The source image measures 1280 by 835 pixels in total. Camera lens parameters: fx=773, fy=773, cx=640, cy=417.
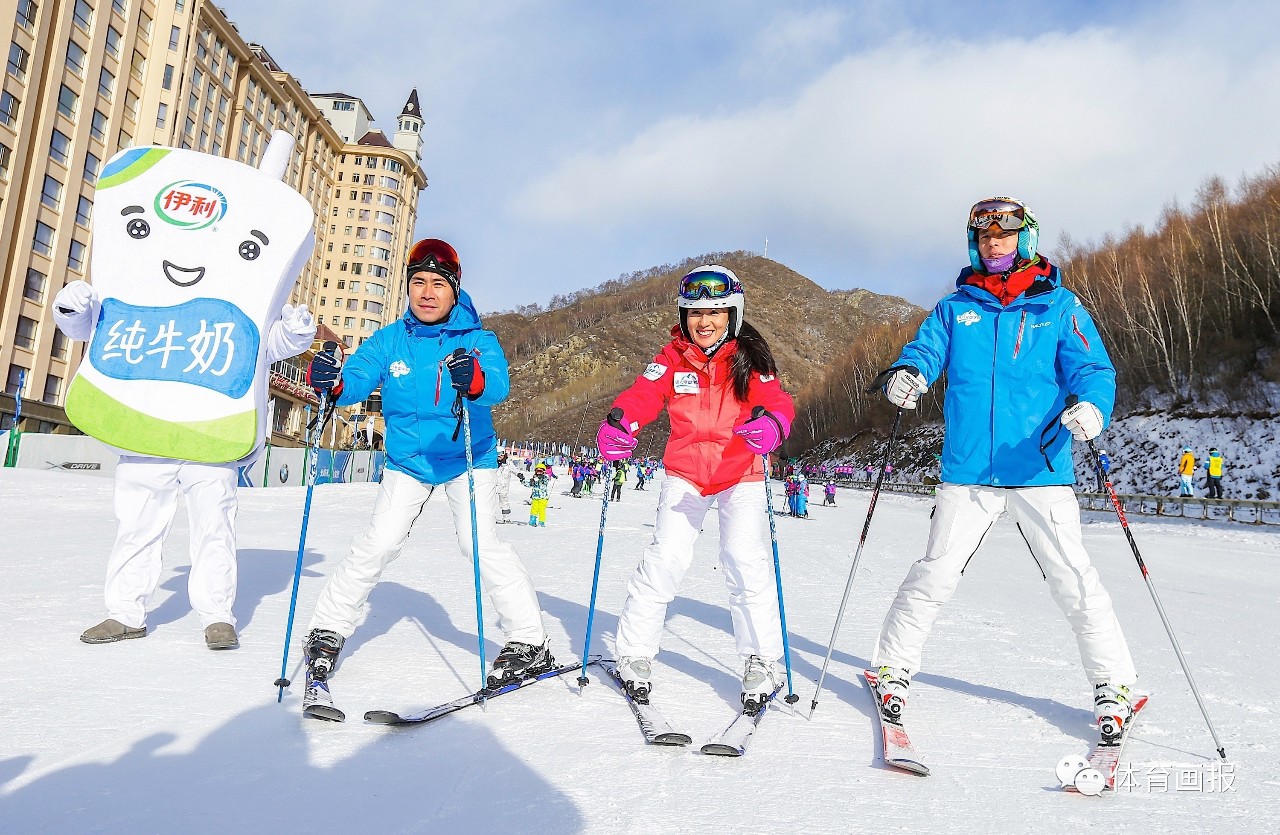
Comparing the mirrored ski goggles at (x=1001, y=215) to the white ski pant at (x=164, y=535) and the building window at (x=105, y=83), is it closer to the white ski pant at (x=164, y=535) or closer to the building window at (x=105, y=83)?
the white ski pant at (x=164, y=535)

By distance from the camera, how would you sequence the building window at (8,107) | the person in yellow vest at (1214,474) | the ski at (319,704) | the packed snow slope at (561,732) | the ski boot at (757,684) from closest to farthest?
the packed snow slope at (561,732)
the ski at (319,704)
the ski boot at (757,684)
the person in yellow vest at (1214,474)
the building window at (8,107)

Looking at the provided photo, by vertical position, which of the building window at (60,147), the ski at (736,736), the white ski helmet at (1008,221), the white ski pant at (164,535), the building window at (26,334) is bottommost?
the ski at (736,736)

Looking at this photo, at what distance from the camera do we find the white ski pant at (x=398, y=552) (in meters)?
3.26

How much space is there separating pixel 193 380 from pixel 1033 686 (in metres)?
4.43

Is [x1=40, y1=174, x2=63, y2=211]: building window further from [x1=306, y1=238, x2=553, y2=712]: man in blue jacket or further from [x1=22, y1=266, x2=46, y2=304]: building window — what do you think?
[x1=306, y1=238, x2=553, y2=712]: man in blue jacket

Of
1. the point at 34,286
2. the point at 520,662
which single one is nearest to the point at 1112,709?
the point at 520,662

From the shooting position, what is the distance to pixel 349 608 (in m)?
3.27

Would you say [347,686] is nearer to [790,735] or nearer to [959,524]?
[790,735]

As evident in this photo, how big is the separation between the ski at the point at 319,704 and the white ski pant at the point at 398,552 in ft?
1.24

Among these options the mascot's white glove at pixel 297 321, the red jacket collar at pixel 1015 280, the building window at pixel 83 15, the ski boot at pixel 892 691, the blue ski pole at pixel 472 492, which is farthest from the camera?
the building window at pixel 83 15

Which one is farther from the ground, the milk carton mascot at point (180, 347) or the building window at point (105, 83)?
the building window at point (105, 83)

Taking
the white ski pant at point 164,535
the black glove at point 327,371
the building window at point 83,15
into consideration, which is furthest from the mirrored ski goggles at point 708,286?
the building window at point 83,15

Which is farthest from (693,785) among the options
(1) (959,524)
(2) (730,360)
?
(2) (730,360)

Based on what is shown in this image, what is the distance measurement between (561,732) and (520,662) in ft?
2.24
